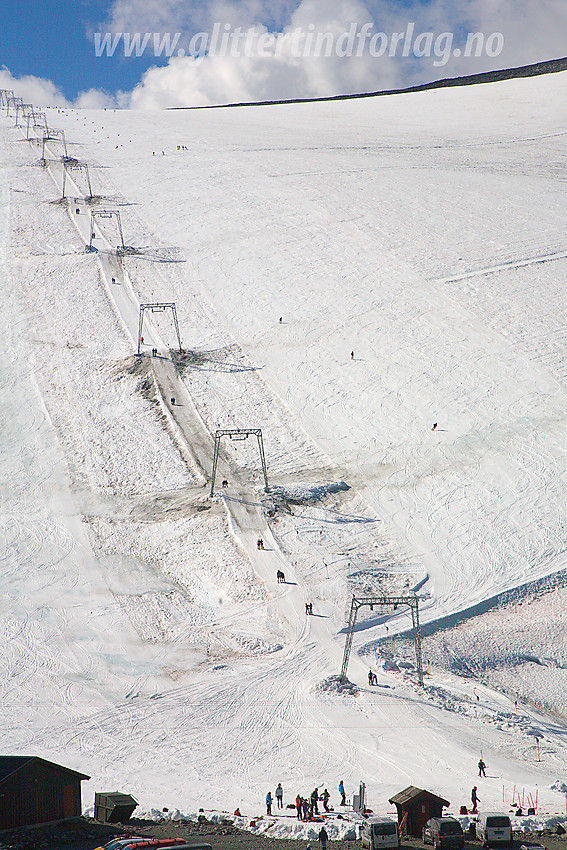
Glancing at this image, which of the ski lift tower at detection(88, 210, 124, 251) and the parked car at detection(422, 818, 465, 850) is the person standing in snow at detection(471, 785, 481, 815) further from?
the ski lift tower at detection(88, 210, 124, 251)

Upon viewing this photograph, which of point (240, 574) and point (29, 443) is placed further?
point (29, 443)

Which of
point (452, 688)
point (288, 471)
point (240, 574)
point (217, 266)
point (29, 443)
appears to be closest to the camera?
point (452, 688)

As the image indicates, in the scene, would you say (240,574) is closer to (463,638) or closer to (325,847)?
(463,638)

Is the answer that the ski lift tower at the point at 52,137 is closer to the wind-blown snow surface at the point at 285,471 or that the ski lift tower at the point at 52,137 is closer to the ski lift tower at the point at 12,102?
the wind-blown snow surface at the point at 285,471

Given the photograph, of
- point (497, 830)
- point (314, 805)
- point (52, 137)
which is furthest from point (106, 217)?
point (497, 830)

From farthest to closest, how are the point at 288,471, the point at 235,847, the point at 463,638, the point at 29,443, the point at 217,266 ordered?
the point at 217,266
the point at 29,443
the point at 288,471
the point at 463,638
the point at 235,847

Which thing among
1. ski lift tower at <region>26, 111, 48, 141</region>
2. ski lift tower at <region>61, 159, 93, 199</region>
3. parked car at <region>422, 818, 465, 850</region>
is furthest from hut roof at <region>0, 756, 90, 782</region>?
ski lift tower at <region>26, 111, 48, 141</region>

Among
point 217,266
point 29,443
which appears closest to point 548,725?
point 29,443

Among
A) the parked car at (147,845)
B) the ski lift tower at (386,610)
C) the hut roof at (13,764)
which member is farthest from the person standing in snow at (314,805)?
the ski lift tower at (386,610)
